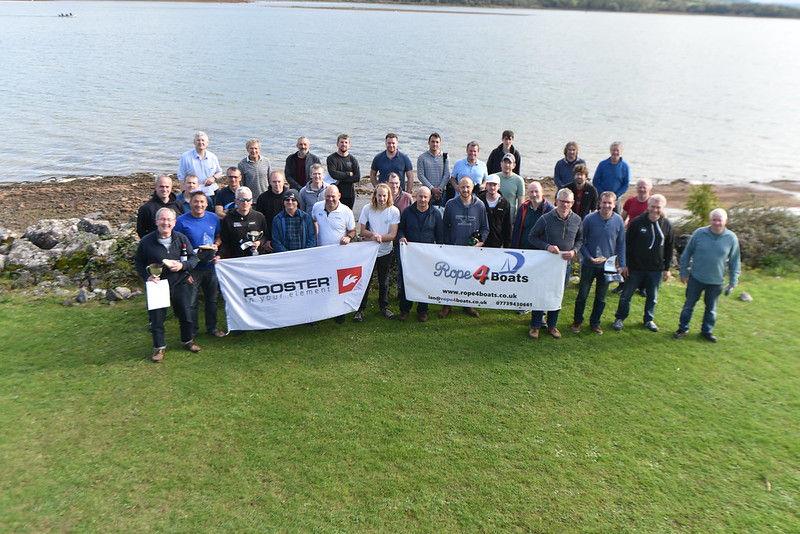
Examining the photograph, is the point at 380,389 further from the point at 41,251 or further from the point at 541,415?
the point at 41,251

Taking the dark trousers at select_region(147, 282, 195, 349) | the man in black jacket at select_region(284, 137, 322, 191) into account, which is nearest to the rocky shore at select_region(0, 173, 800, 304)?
the dark trousers at select_region(147, 282, 195, 349)

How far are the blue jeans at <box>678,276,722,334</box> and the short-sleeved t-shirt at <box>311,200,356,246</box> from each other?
5277 millimetres

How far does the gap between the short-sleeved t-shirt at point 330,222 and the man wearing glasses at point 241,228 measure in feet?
2.66

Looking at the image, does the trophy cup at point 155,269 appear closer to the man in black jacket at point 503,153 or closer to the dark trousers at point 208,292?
the dark trousers at point 208,292

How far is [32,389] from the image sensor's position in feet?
22.2

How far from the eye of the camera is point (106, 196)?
1747 cm

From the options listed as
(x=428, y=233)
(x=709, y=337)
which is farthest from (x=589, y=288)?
(x=428, y=233)

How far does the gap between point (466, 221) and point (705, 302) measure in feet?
12.3

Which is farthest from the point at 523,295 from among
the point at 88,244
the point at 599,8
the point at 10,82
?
the point at 599,8

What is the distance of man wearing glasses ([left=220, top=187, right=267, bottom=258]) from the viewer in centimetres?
782

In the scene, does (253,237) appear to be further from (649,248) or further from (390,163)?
(649,248)

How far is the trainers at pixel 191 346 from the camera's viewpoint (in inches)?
303

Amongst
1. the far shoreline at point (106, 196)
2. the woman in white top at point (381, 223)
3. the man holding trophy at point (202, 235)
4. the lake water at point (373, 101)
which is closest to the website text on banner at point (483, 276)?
the woman in white top at point (381, 223)

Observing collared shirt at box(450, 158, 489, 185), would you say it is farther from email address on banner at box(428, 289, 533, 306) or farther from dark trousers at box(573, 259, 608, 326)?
dark trousers at box(573, 259, 608, 326)
